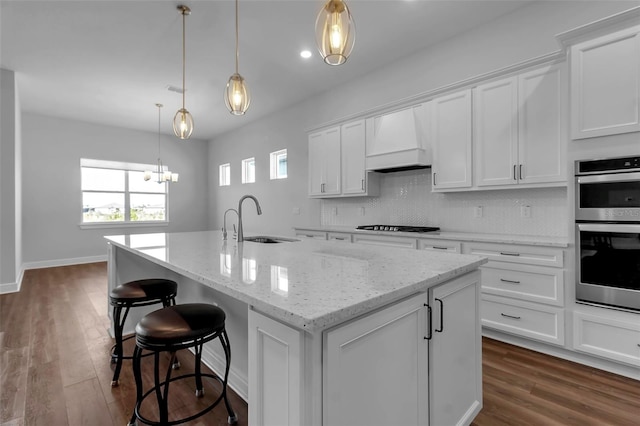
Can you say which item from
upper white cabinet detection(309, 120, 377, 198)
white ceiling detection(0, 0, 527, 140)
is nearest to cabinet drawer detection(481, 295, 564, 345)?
upper white cabinet detection(309, 120, 377, 198)

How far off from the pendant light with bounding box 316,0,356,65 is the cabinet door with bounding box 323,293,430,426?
4.26 feet

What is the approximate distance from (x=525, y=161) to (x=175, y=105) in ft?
18.0

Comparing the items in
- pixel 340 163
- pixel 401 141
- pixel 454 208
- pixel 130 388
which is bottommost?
pixel 130 388

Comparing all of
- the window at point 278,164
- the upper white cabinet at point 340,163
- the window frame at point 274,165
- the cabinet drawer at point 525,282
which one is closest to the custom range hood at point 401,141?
the upper white cabinet at point 340,163

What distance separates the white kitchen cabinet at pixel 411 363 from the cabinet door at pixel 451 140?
1.87m

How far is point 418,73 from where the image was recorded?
3.82 metres

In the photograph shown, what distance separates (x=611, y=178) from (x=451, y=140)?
1.39m

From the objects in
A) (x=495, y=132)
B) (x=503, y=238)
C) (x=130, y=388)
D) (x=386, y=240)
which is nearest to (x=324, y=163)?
(x=386, y=240)

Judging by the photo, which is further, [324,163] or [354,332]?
[324,163]

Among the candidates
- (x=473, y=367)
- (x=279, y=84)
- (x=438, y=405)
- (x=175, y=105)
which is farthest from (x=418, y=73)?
(x=175, y=105)

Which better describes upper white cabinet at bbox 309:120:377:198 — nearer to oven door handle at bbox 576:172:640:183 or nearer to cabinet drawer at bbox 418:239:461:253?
cabinet drawer at bbox 418:239:461:253

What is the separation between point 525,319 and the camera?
2525 mm

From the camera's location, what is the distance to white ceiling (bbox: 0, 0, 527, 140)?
9.82ft

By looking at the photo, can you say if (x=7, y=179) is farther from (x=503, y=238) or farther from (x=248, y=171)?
(x=503, y=238)
